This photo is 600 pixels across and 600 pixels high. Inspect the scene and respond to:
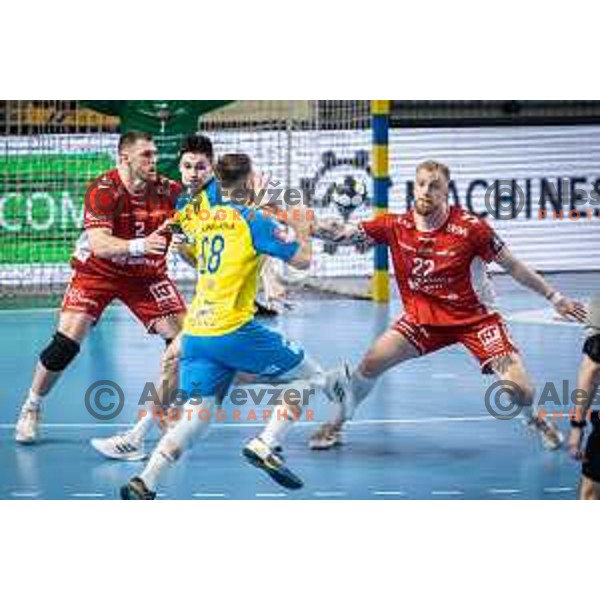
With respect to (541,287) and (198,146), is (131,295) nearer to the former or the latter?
(198,146)

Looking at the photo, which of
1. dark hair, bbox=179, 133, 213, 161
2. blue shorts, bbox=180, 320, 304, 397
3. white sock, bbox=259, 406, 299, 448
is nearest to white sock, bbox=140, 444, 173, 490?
blue shorts, bbox=180, 320, 304, 397

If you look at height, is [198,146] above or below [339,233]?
above

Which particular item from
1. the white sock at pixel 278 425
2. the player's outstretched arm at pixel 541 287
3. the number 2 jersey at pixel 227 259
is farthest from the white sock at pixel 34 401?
the player's outstretched arm at pixel 541 287

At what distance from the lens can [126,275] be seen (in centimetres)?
1133

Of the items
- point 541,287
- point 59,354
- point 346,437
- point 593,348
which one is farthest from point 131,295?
point 593,348

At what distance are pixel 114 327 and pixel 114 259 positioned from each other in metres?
5.75

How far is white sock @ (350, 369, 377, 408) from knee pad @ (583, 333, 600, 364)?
2.80m

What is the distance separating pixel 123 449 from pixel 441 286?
81.5 inches

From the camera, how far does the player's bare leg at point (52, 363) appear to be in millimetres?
11195

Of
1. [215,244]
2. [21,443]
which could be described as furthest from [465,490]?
[21,443]

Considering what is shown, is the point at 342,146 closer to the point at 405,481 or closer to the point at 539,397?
the point at 539,397

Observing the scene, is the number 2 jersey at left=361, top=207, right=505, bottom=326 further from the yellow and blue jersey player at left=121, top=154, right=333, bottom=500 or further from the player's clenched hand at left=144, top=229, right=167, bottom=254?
the yellow and blue jersey player at left=121, top=154, right=333, bottom=500

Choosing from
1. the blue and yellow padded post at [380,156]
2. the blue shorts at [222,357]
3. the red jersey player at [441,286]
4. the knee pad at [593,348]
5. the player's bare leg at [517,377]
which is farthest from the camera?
the blue and yellow padded post at [380,156]

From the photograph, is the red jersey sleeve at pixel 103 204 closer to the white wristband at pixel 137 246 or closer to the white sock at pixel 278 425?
the white wristband at pixel 137 246
